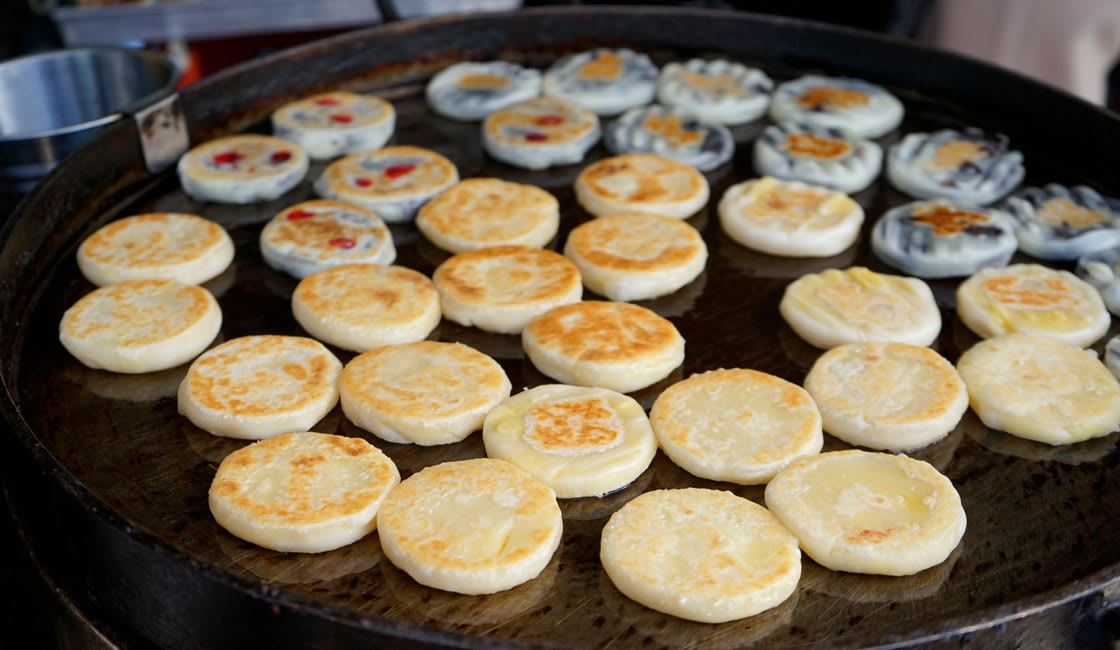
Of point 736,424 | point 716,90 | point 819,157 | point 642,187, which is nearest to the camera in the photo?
point 736,424

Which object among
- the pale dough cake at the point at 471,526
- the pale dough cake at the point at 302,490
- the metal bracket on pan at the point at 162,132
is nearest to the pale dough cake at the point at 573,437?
the pale dough cake at the point at 471,526

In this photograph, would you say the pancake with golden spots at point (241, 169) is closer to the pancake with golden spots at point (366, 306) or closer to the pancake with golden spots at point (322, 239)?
the pancake with golden spots at point (322, 239)

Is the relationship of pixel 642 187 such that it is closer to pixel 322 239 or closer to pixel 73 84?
pixel 322 239

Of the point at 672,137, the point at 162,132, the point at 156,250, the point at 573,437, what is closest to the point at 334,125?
the point at 162,132

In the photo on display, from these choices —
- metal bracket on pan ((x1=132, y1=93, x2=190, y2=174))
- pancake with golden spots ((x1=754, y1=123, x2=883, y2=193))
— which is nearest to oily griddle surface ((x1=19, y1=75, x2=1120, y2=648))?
metal bracket on pan ((x1=132, y1=93, x2=190, y2=174))

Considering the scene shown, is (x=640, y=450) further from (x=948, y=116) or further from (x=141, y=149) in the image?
(x=948, y=116)
